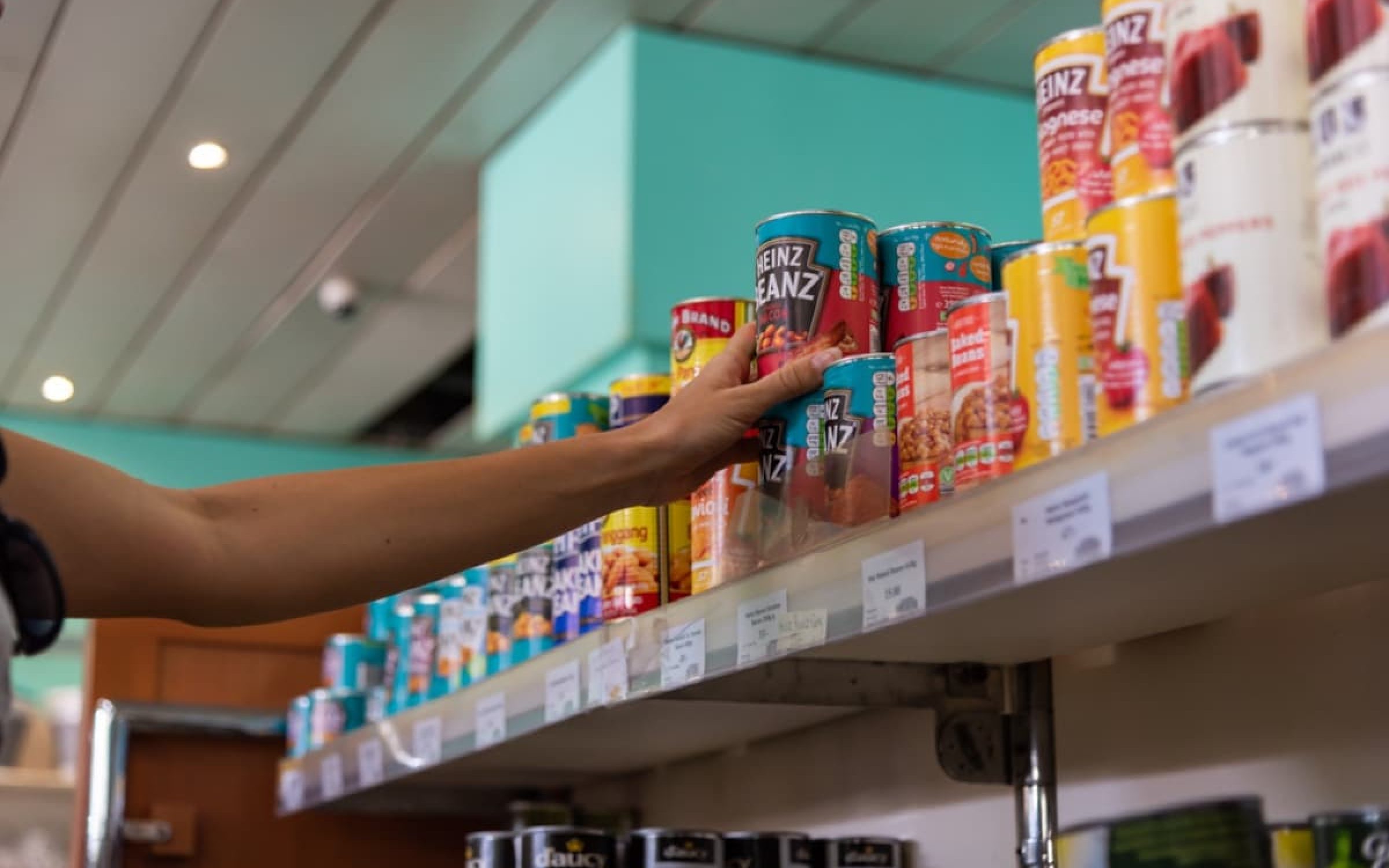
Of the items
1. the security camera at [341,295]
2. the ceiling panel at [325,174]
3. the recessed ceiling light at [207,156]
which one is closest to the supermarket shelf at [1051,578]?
the ceiling panel at [325,174]

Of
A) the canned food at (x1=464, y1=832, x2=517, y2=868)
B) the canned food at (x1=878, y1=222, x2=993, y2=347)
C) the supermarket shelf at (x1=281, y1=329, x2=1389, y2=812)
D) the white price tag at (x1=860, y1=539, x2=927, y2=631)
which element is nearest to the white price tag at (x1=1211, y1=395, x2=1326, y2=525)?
the supermarket shelf at (x1=281, y1=329, x2=1389, y2=812)

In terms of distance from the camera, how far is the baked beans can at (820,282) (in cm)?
138

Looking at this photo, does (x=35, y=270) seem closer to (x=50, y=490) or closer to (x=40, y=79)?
(x=40, y=79)

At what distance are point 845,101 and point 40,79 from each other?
5.18 feet

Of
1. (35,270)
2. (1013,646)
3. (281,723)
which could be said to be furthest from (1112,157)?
(35,270)

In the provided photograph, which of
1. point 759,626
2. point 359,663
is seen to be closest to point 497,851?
point 759,626

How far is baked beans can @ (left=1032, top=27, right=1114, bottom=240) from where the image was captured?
44.3 inches

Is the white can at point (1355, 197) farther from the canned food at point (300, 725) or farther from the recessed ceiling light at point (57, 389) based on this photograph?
the recessed ceiling light at point (57, 389)

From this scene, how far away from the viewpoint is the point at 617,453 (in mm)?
1436

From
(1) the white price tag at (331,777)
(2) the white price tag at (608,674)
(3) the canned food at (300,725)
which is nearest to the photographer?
(2) the white price tag at (608,674)

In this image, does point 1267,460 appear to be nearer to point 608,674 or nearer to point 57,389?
point 608,674

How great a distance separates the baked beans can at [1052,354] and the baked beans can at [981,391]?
0.02 m

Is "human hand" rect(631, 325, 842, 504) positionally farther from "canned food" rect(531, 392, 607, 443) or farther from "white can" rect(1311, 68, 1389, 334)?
"white can" rect(1311, 68, 1389, 334)

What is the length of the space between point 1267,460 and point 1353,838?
0.65 ft
